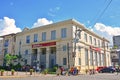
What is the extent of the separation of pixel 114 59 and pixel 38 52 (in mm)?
32705

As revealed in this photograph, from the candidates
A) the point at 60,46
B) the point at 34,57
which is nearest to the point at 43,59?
the point at 34,57

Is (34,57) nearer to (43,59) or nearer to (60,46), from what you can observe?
(43,59)

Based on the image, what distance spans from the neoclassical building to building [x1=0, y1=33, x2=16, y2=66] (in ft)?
5.78

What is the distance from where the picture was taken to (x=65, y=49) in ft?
146

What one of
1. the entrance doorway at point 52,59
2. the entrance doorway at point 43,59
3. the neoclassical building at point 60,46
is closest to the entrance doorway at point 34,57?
the neoclassical building at point 60,46

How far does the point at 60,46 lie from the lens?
45344 millimetres

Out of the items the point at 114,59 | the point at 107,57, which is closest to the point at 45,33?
the point at 107,57

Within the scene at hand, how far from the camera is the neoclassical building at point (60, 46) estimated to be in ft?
145

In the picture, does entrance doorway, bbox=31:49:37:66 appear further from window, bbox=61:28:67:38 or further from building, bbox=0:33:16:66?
window, bbox=61:28:67:38

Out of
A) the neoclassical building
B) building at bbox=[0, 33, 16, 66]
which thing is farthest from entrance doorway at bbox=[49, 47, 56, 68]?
building at bbox=[0, 33, 16, 66]

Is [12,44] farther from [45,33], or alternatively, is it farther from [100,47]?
[100,47]

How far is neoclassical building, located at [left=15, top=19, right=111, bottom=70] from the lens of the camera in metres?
44.1

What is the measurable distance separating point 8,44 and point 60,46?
19.8 metres

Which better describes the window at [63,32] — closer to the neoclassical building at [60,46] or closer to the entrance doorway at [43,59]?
the neoclassical building at [60,46]
